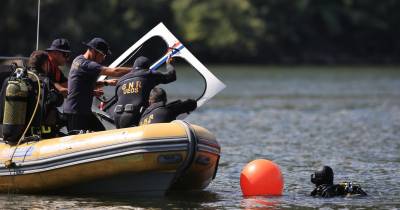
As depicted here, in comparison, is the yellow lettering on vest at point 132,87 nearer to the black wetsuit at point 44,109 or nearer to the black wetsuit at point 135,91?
the black wetsuit at point 135,91

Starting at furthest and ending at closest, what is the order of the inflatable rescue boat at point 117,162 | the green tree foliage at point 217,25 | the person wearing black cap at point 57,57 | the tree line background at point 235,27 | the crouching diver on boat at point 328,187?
the green tree foliage at point 217,25 < the tree line background at point 235,27 < the person wearing black cap at point 57,57 < the crouching diver on boat at point 328,187 < the inflatable rescue boat at point 117,162

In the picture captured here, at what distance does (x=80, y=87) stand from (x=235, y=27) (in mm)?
61822

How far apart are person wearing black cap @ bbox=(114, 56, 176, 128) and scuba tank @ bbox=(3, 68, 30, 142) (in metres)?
1.18

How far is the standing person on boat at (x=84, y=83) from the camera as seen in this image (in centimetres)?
1298

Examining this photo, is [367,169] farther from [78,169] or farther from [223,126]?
[223,126]

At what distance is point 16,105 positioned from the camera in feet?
41.9

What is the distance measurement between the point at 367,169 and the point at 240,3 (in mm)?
58804

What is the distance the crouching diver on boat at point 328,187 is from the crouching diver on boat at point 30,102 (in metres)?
3.29

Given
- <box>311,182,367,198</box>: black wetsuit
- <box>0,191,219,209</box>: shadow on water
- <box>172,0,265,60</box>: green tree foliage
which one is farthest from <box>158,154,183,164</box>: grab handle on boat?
<box>172,0,265,60</box>: green tree foliage

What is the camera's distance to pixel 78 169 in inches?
487

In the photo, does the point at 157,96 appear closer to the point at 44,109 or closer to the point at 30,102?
the point at 44,109

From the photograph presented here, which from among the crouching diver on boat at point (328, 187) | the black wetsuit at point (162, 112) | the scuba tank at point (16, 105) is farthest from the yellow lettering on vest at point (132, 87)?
the crouching diver on boat at point (328, 187)

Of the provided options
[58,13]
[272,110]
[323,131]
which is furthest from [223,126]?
[58,13]

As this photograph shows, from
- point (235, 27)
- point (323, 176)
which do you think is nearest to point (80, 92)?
→ point (323, 176)
